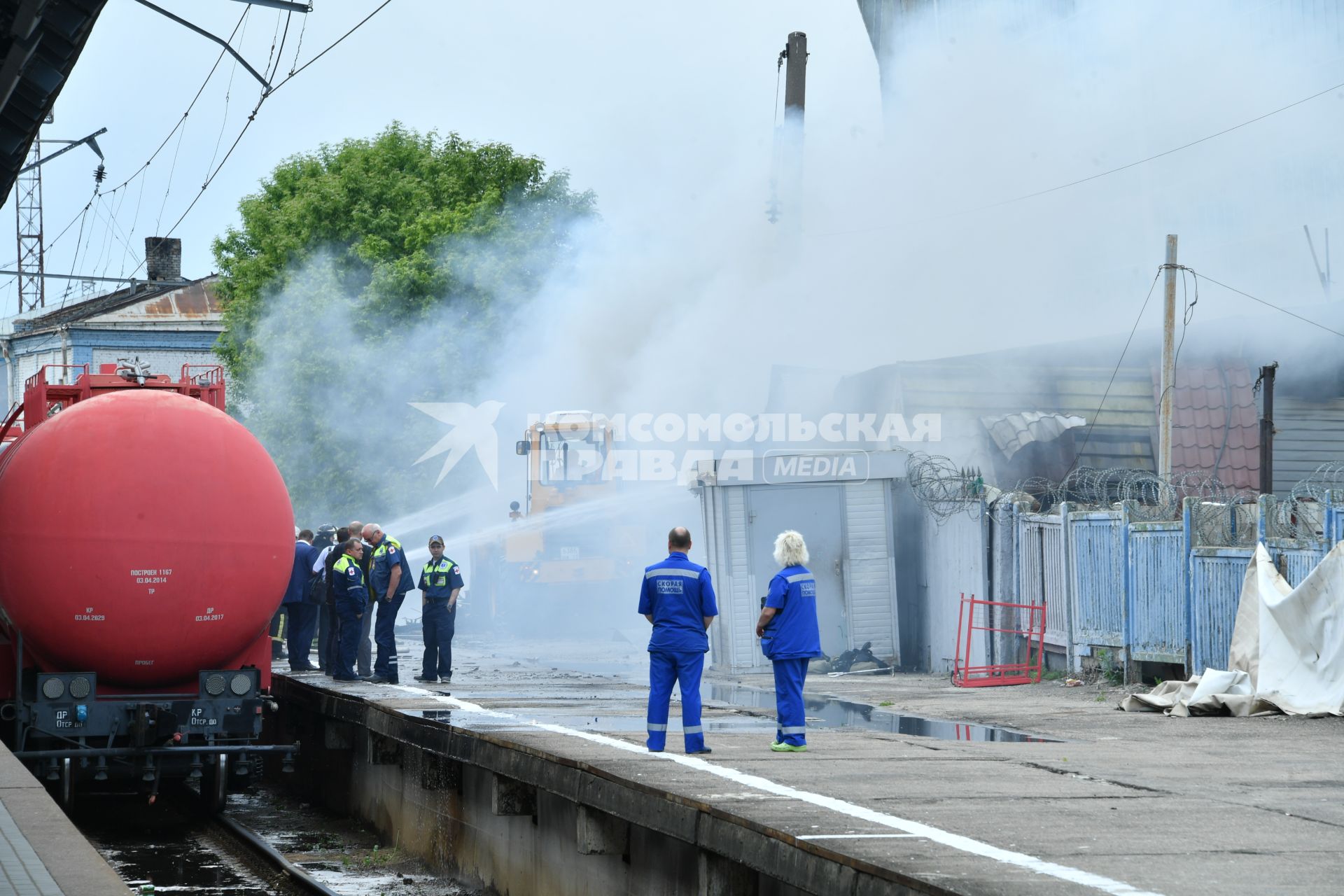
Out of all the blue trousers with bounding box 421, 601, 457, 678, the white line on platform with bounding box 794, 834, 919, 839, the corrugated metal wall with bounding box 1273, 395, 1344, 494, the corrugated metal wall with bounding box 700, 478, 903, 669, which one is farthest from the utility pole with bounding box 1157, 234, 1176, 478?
the white line on platform with bounding box 794, 834, 919, 839

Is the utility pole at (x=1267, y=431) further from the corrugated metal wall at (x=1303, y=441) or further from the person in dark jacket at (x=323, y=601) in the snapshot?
the person in dark jacket at (x=323, y=601)

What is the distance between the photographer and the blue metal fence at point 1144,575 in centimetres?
1356

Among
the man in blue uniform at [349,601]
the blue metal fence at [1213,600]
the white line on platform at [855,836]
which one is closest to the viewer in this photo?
the white line on platform at [855,836]

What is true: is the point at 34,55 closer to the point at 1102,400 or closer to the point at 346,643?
the point at 346,643

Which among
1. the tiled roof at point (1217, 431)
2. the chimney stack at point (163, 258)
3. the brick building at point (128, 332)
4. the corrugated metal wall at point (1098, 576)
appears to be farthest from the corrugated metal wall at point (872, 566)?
the chimney stack at point (163, 258)

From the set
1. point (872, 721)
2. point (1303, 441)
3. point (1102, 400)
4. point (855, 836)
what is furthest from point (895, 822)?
point (1303, 441)

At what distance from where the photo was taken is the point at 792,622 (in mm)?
10391

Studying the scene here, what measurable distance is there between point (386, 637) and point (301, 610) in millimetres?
1728

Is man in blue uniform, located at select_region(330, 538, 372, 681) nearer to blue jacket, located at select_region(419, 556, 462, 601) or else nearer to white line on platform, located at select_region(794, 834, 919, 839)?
blue jacket, located at select_region(419, 556, 462, 601)

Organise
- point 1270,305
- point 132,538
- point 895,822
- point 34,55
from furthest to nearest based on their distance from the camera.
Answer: point 1270,305 < point 34,55 < point 132,538 < point 895,822

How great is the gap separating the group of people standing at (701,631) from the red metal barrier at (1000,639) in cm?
713

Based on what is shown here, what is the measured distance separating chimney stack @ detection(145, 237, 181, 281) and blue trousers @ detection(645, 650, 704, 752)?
2248 inches

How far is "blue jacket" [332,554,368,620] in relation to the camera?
16.0 meters

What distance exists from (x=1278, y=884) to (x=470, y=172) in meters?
36.8
